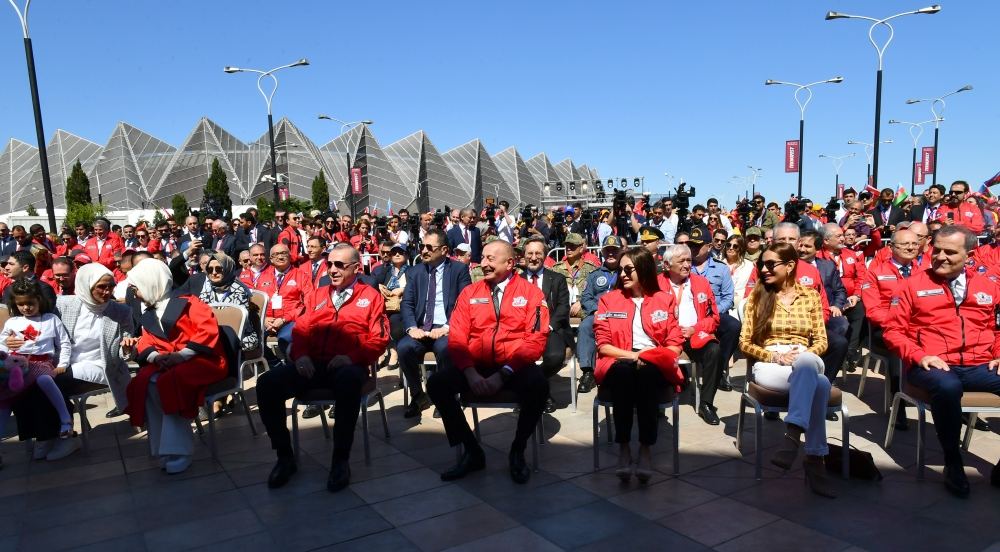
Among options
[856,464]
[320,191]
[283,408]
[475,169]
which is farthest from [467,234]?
[475,169]

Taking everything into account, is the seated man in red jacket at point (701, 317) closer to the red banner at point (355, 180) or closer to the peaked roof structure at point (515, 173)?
the red banner at point (355, 180)

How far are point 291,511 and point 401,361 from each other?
1906 millimetres

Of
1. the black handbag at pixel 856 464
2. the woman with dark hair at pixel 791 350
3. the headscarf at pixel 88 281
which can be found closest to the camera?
the woman with dark hair at pixel 791 350

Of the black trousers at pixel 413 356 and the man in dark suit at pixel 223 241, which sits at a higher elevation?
the man in dark suit at pixel 223 241

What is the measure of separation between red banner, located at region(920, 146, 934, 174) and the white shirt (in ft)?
102

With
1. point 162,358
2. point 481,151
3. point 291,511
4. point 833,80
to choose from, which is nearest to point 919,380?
point 291,511

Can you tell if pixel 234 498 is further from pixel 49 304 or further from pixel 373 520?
pixel 49 304

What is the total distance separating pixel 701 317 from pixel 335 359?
104 inches

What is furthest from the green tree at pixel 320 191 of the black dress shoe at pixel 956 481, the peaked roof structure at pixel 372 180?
the black dress shoe at pixel 956 481

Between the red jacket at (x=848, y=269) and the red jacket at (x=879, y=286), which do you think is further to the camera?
the red jacket at (x=848, y=269)

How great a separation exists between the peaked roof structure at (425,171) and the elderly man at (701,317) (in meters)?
64.1

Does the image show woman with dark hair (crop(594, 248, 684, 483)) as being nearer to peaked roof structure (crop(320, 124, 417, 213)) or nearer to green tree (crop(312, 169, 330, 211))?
green tree (crop(312, 169, 330, 211))

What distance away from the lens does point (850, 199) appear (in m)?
9.73

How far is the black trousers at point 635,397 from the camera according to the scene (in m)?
3.72
